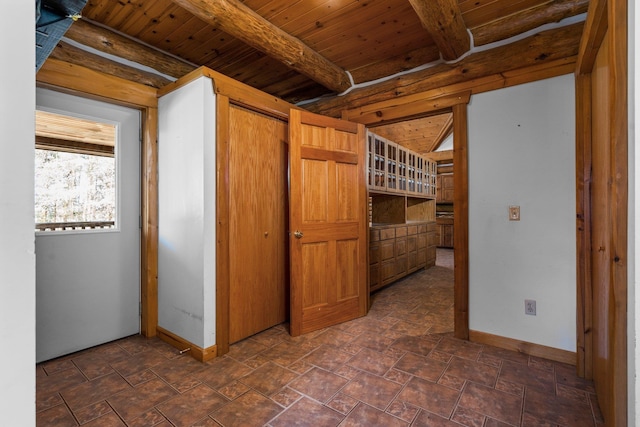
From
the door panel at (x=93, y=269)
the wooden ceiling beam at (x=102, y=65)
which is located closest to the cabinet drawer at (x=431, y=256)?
the door panel at (x=93, y=269)

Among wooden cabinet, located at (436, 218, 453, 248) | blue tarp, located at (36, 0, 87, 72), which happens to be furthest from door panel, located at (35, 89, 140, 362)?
wooden cabinet, located at (436, 218, 453, 248)

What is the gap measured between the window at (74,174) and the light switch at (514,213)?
3.27 m

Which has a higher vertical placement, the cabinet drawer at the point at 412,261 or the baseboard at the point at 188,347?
the cabinet drawer at the point at 412,261

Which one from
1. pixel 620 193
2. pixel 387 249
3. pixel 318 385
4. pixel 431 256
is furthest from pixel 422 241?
pixel 620 193

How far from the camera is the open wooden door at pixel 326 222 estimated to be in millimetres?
2648

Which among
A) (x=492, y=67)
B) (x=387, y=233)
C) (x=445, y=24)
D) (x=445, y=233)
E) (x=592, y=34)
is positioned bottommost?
(x=445, y=233)

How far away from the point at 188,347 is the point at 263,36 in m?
2.46

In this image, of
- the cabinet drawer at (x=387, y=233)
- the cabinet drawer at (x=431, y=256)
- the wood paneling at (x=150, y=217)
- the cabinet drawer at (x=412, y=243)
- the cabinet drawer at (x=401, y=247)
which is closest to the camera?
the wood paneling at (x=150, y=217)

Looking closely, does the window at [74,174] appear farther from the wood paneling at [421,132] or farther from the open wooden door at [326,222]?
the wood paneling at [421,132]

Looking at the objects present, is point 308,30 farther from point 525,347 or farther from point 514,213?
point 525,347

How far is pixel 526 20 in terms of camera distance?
2.23 m

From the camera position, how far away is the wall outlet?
7.47 ft

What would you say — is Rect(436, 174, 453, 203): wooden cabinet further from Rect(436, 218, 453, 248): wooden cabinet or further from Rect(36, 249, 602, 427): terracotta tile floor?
Rect(36, 249, 602, 427): terracotta tile floor

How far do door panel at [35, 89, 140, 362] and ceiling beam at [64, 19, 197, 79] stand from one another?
432 millimetres
